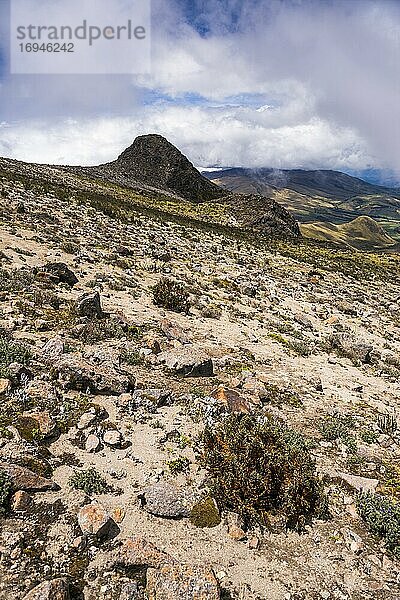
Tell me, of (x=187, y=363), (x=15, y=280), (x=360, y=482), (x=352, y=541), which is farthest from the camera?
(x=15, y=280)

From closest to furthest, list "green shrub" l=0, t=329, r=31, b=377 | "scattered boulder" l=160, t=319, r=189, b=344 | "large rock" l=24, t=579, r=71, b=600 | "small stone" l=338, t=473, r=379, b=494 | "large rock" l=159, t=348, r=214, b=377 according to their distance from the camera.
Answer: "large rock" l=24, t=579, r=71, b=600, "small stone" l=338, t=473, r=379, b=494, "green shrub" l=0, t=329, r=31, b=377, "large rock" l=159, t=348, r=214, b=377, "scattered boulder" l=160, t=319, r=189, b=344

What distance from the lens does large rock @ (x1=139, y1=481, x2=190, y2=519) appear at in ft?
20.2

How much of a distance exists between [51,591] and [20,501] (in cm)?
153

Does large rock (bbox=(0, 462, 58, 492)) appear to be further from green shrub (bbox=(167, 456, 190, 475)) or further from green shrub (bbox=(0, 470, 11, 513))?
green shrub (bbox=(167, 456, 190, 475))

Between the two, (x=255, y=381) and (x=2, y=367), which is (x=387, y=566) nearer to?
(x=255, y=381)

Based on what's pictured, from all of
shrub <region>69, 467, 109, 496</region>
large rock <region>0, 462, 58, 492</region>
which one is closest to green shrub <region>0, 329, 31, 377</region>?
large rock <region>0, 462, 58, 492</region>

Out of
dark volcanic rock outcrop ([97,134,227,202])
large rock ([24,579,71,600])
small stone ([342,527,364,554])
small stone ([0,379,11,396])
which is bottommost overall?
small stone ([342,527,364,554])

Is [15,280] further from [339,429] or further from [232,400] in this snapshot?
[339,429]

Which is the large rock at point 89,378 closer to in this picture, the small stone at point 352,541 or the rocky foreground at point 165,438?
the rocky foreground at point 165,438

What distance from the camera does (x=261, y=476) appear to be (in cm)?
671

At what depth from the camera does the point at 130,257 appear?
2344cm

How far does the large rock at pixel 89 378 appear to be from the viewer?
8648mm

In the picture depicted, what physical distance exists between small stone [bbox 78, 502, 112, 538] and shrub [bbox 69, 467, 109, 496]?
50 cm

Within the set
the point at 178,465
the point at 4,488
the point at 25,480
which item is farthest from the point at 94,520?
the point at 178,465
